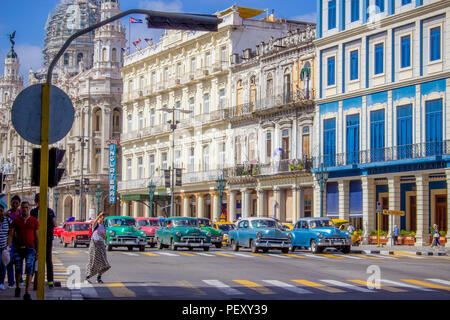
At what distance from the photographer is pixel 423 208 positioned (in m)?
45.6

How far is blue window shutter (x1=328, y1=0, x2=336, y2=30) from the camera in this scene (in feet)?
175

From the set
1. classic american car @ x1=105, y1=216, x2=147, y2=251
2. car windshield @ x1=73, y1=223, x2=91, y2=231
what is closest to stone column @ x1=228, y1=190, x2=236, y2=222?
car windshield @ x1=73, y1=223, x2=91, y2=231

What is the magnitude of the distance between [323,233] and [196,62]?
36.2 m

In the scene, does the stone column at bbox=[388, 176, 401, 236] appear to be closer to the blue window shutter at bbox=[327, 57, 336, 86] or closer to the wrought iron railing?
the wrought iron railing

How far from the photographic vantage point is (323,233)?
37.2m

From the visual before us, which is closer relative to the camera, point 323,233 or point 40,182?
point 40,182

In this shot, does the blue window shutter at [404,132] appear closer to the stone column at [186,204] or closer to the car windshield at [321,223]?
the car windshield at [321,223]

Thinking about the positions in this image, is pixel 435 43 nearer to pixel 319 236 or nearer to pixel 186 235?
pixel 319 236

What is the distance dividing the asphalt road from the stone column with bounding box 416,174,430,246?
15808 millimetres

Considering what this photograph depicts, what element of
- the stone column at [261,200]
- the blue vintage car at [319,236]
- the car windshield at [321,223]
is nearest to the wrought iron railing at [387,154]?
the stone column at [261,200]

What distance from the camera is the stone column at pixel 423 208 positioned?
45.6m

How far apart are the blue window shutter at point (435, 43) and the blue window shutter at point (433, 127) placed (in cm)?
234
